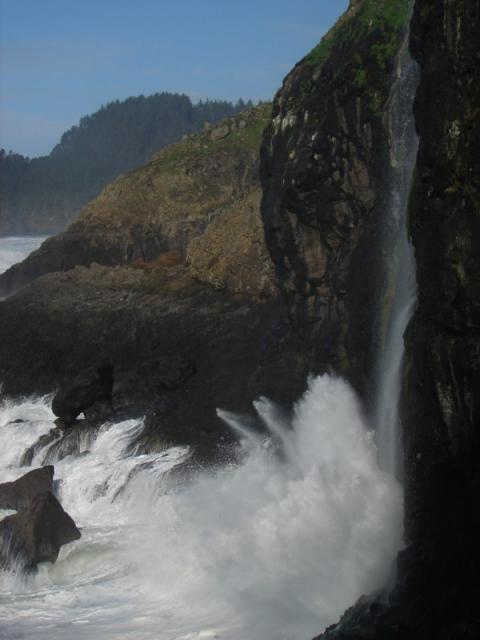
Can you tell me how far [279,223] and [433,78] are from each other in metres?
11.6

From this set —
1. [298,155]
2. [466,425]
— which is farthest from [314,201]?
[466,425]

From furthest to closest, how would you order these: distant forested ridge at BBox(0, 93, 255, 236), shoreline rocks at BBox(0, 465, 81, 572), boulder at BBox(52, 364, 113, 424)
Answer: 1. distant forested ridge at BBox(0, 93, 255, 236)
2. boulder at BBox(52, 364, 113, 424)
3. shoreline rocks at BBox(0, 465, 81, 572)

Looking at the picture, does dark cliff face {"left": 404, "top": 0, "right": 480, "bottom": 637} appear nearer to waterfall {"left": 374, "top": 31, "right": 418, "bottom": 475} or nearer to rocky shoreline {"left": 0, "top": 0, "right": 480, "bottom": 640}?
rocky shoreline {"left": 0, "top": 0, "right": 480, "bottom": 640}

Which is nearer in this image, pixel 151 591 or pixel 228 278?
pixel 151 591

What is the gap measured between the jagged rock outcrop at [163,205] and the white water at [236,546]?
17278 mm

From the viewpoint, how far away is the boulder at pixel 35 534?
1808cm

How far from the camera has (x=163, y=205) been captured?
150 feet

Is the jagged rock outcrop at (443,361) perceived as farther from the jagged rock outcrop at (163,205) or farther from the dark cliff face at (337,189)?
the jagged rock outcrop at (163,205)

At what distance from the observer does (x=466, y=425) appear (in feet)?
41.8

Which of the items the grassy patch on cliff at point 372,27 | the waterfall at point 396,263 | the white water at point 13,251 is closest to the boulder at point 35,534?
the waterfall at point 396,263

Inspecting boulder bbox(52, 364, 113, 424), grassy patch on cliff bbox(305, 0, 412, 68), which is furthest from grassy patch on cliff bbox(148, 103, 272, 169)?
boulder bbox(52, 364, 113, 424)

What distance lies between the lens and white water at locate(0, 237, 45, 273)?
63.1 meters

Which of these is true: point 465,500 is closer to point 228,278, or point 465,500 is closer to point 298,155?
point 298,155

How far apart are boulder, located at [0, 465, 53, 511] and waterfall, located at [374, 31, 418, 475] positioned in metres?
6.73
